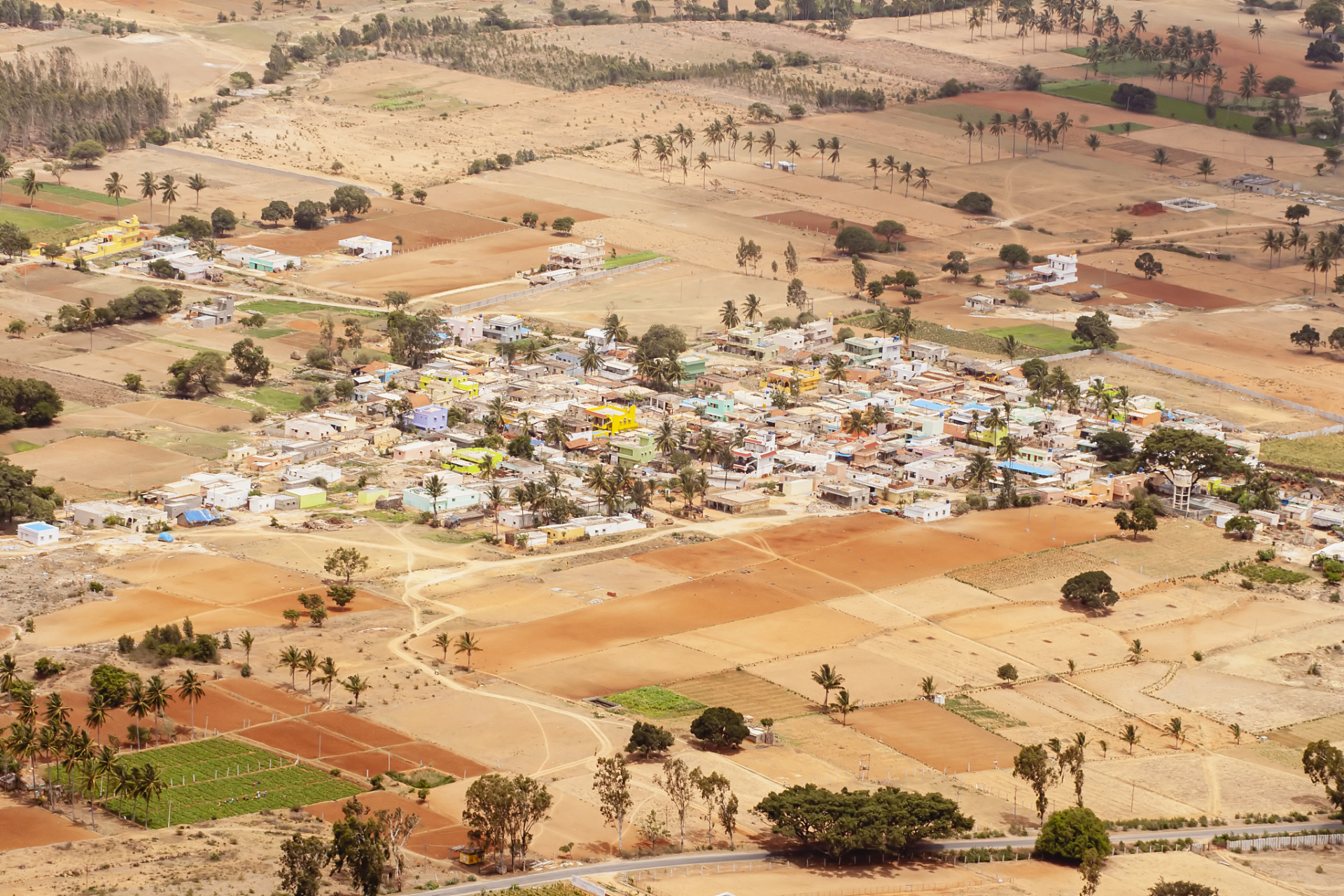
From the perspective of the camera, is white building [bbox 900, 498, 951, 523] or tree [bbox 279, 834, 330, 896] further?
white building [bbox 900, 498, 951, 523]

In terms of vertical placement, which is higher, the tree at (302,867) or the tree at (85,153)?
the tree at (85,153)

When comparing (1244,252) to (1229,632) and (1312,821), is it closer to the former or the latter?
(1229,632)

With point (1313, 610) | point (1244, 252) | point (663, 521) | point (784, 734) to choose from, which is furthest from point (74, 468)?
point (1244, 252)

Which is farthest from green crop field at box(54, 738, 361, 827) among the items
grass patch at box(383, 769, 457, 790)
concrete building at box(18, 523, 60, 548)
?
concrete building at box(18, 523, 60, 548)

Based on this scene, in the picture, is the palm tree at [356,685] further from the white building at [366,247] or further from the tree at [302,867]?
the white building at [366,247]

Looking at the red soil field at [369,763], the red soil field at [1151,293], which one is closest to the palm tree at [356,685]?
the red soil field at [369,763]

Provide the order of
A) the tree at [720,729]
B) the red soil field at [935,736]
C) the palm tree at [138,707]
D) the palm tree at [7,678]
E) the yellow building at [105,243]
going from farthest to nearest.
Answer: the yellow building at [105,243] → the red soil field at [935,736] → the tree at [720,729] → the palm tree at [7,678] → the palm tree at [138,707]

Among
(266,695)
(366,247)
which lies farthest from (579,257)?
(266,695)

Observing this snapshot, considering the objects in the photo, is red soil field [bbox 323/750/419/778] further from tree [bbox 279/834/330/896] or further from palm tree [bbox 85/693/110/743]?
tree [bbox 279/834/330/896]
